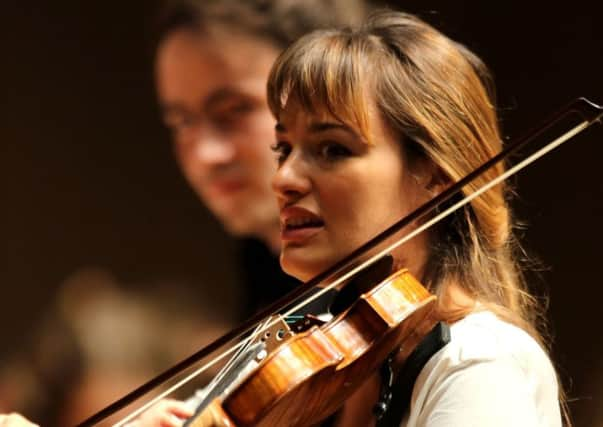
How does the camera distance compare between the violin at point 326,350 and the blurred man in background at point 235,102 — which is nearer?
the violin at point 326,350

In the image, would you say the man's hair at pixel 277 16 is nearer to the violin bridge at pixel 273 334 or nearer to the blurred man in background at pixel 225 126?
the blurred man in background at pixel 225 126

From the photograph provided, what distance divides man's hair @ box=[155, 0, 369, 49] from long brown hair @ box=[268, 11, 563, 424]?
2.28ft

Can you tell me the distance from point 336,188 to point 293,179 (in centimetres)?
6

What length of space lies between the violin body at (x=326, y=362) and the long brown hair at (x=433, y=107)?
14 centimetres

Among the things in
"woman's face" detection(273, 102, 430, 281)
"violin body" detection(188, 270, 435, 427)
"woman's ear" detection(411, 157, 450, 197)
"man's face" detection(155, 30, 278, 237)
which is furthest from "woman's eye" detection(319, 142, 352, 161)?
"man's face" detection(155, 30, 278, 237)

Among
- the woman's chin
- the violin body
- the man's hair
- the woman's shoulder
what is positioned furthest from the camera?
the man's hair

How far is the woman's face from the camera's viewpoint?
52.2 inches

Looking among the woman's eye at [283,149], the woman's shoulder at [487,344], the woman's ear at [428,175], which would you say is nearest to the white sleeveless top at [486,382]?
the woman's shoulder at [487,344]

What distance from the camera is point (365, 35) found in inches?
56.0

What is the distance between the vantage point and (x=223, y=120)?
2.18m

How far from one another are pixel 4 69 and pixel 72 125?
0.65ft

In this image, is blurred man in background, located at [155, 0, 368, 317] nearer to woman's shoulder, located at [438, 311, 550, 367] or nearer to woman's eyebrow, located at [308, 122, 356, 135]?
woman's eyebrow, located at [308, 122, 356, 135]

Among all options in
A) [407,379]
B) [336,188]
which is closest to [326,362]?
[407,379]

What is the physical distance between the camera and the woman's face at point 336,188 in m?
1.33
